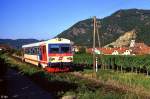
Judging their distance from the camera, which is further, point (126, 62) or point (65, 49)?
point (126, 62)

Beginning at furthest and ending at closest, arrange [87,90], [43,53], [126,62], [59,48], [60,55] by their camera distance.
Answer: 1. [126,62]
2. [43,53]
3. [59,48]
4. [60,55]
5. [87,90]

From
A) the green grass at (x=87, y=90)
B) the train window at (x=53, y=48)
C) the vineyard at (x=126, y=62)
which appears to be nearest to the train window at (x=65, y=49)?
the train window at (x=53, y=48)

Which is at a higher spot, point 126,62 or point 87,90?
point 126,62

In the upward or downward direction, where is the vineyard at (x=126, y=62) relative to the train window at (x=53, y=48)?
downward

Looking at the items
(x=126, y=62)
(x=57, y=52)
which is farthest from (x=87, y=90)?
(x=126, y=62)

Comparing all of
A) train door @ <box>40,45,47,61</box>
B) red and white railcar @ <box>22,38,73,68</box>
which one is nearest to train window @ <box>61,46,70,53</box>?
red and white railcar @ <box>22,38,73,68</box>

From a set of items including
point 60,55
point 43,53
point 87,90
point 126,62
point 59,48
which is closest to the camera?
point 87,90

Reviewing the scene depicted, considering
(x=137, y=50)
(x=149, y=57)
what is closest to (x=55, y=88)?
(x=149, y=57)

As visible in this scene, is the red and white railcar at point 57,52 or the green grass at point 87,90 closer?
the green grass at point 87,90

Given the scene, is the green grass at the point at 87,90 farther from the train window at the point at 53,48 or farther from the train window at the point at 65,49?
the train window at the point at 65,49

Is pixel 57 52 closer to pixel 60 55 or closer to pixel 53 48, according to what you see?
pixel 60 55

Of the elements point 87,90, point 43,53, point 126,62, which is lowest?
point 87,90

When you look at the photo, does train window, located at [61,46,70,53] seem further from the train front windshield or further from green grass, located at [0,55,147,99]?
green grass, located at [0,55,147,99]

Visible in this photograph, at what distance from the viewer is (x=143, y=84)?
23.8 metres
